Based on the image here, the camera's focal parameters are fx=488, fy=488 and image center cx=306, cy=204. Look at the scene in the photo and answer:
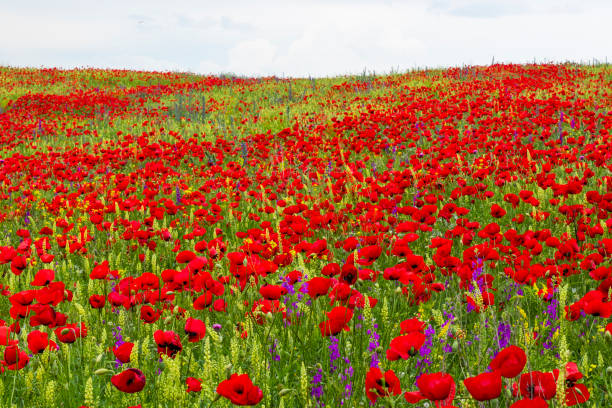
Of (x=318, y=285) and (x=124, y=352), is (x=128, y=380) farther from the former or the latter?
(x=318, y=285)

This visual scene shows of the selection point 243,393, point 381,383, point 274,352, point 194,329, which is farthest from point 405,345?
point 274,352

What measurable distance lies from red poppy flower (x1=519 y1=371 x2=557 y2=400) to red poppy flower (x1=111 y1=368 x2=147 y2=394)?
3.40 feet

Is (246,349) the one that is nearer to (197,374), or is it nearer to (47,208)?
(197,374)

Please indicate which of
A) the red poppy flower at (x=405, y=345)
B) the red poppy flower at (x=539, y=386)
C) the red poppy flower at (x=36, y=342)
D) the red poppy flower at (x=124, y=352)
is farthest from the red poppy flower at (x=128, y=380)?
the red poppy flower at (x=539, y=386)

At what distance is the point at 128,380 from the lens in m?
1.41

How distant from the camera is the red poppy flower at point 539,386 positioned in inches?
46.5

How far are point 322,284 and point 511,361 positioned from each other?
0.78 meters

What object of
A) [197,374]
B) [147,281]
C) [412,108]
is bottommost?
[197,374]

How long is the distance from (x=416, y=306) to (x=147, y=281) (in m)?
1.58

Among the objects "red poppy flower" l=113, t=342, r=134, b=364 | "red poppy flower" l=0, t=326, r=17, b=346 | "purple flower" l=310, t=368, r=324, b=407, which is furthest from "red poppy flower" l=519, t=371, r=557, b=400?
"red poppy flower" l=0, t=326, r=17, b=346

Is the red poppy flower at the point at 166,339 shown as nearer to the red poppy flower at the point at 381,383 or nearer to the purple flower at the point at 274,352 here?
the purple flower at the point at 274,352

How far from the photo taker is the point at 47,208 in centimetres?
586

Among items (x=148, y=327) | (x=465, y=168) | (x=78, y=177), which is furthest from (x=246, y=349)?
(x=78, y=177)

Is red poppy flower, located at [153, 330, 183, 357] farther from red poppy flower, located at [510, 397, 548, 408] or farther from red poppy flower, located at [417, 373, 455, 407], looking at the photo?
red poppy flower, located at [510, 397, 548, 408]
